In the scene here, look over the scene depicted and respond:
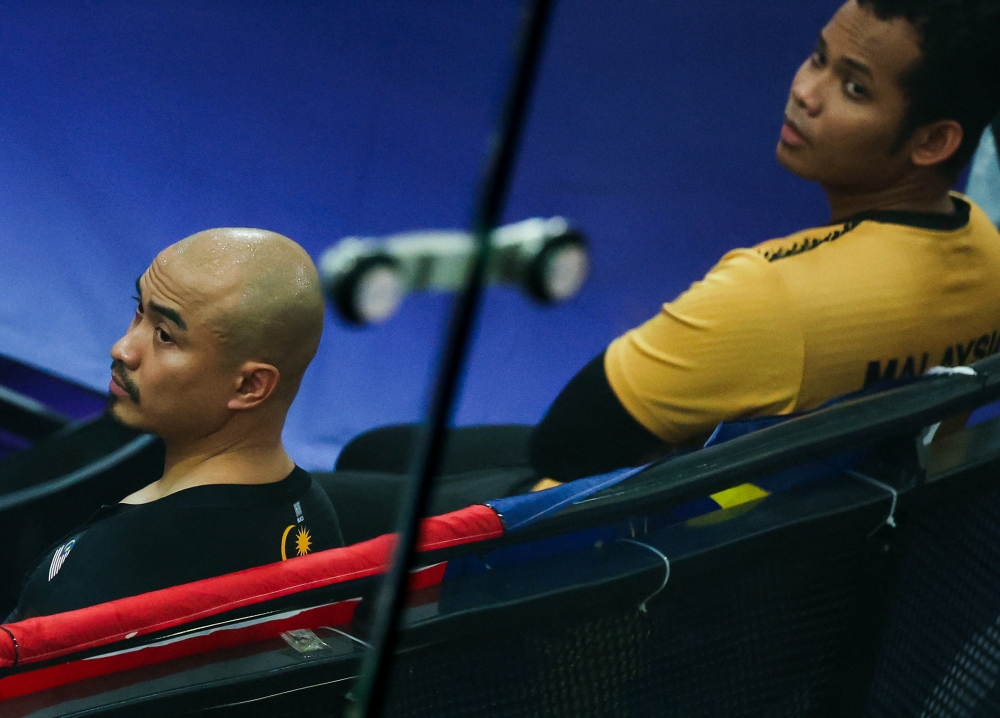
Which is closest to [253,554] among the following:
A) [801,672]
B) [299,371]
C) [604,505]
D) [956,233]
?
[299,371]

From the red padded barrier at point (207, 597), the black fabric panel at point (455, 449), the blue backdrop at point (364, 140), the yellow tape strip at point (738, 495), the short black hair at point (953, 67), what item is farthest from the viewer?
the blue backdrop at point (364, 140)

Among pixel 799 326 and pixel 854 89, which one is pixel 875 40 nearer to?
pixel 854 89

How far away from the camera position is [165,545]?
3.20 feet

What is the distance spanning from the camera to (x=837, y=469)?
1.06 metres

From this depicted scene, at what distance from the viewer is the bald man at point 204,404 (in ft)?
3.20

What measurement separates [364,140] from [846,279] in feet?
3.11

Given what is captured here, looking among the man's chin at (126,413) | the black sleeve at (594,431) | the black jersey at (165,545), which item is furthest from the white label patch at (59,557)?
the black sleeve at (594,431)

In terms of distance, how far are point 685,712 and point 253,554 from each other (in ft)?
1.30

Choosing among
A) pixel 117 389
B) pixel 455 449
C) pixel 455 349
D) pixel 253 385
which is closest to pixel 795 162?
pixel 455 449

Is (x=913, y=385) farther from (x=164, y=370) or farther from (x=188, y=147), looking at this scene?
(x=188, y=147)

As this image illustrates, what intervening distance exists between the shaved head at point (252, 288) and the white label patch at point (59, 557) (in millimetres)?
208

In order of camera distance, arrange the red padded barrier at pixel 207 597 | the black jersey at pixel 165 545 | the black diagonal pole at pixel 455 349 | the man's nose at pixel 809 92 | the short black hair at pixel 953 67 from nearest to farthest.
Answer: the black diagonal pole at pixel 455 349
the red padded barrier at pixel 207 597
the black jersey at pixel 165 545
the short black hair at pixel 953 67
the man's nose at pixel 809 92

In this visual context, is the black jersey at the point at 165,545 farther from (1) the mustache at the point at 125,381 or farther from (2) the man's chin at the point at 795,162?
(2) the man's chin at the point at 795,162

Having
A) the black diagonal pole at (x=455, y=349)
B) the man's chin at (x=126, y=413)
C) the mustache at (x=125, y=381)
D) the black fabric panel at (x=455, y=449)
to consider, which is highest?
the black diagonal pole at (x=455, y=349)
